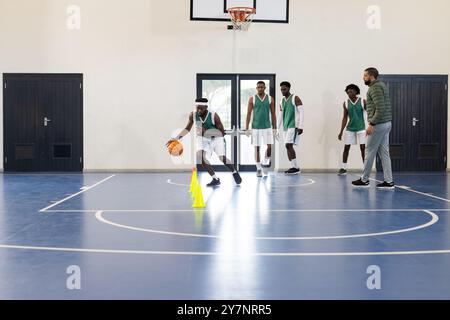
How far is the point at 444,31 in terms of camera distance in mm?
14555

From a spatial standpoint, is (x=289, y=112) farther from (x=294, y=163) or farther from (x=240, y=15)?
(x=240, y=15)

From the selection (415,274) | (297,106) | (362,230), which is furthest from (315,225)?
(297,106)

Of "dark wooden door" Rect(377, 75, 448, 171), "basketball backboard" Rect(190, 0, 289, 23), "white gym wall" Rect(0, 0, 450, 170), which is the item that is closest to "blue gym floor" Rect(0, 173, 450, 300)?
"white gym wall" Rect(0, 0, 450, 170)

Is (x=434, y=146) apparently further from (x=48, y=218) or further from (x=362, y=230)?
(x=48, y=218)

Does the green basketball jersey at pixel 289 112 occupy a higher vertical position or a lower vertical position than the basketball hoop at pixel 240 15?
lower

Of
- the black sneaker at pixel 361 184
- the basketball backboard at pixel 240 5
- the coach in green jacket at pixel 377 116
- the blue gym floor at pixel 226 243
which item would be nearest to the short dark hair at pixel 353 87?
the basketball backboard at pixel 240 5

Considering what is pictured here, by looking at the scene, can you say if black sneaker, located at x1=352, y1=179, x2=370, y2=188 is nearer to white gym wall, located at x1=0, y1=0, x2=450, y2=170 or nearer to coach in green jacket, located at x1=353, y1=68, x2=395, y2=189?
coach in green jacket, located at x1=353, y1=68, x2=395, y2=189

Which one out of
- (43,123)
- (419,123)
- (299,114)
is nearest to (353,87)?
(299,114)

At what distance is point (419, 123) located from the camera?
48.1 feet

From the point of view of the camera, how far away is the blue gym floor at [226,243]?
13.0 feet

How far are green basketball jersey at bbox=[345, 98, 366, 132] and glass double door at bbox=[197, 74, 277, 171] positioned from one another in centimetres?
208

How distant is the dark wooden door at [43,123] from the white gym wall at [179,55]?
25cm

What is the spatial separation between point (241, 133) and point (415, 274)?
10264mm

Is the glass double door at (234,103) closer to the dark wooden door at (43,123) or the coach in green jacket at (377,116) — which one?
the dark wooden door at (43,123)
